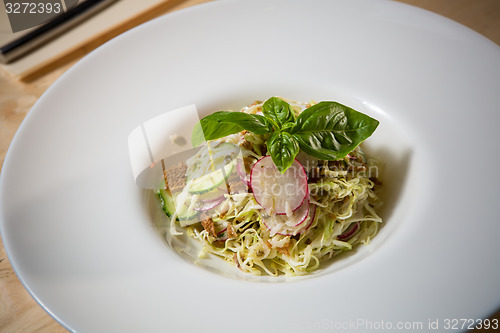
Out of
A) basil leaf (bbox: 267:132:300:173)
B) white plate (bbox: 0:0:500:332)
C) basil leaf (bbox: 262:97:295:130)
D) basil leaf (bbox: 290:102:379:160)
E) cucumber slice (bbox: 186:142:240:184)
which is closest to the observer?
white plate (bbox: 0:0:500:332)

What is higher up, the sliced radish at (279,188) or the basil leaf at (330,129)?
the basil leaf at (330,129)

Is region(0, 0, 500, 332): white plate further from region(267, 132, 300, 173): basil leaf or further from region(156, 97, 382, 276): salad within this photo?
region(267, 132, 300, 173): basil leaf

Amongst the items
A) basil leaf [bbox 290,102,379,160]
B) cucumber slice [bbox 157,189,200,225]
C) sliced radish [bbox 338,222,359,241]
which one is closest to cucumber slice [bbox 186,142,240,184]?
cucumber slice [bbox 157,189,200,225]

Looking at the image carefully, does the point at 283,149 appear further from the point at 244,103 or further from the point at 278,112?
the point at 244,103

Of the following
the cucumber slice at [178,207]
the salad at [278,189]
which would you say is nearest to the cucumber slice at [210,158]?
the salad at [278,189]

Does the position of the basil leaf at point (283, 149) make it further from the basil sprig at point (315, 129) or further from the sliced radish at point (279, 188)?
the sliced radish at point (279, 188)

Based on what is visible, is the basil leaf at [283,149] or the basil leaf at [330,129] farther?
the basil leaf at [330,129]

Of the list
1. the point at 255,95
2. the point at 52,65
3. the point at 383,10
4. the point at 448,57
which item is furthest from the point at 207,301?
the point at 52,65
